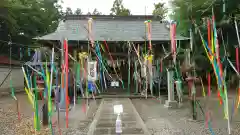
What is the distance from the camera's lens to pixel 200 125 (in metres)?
6.37

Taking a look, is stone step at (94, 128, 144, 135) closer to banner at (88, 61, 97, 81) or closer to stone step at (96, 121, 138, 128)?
stone step at (96, 121, 138, 128)

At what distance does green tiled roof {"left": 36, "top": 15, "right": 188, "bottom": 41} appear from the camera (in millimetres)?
12297

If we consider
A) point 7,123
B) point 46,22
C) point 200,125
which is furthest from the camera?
point 46,22

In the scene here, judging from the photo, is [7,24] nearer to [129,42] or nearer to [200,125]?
[129,42]

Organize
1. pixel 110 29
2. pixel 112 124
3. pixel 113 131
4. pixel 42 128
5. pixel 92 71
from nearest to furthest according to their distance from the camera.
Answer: pixel 113 131 → pixel 42 128 → pixel 112 124 → pixel 92 71 → pixel 110 29

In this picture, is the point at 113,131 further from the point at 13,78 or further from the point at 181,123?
the point at 13,78

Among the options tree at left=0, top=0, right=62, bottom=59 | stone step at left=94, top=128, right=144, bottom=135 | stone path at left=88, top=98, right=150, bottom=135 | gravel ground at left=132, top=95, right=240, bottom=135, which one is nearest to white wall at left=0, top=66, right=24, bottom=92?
tree at left=0, top=0, right=62, bottom=59

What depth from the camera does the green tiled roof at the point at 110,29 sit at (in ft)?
40.3

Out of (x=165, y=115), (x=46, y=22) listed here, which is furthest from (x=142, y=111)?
(x=46, y=22)

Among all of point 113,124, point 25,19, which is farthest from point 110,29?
point 113,124

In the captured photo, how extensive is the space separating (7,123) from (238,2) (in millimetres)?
11897

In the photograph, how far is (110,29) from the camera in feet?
46.3

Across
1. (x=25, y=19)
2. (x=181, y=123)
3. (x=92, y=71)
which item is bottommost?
(x=181, y=123)

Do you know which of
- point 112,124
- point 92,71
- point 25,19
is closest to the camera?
point 112,124
